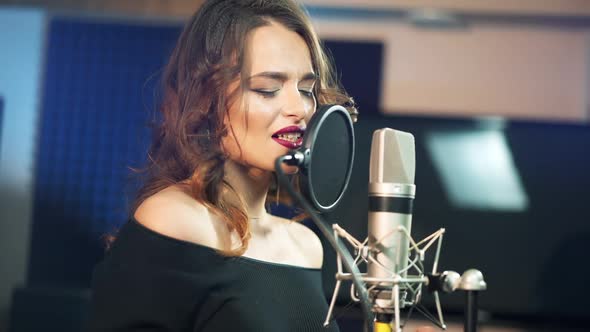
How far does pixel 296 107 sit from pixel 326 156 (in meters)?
0.33

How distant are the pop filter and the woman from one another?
0.48 ft

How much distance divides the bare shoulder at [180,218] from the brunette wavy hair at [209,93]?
0.07 ft

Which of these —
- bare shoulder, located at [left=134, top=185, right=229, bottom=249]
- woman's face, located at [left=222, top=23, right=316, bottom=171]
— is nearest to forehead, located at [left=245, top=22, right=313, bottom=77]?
woman's face, located at [left=222, top=23, right=316, bottom=171]

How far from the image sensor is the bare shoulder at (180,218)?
4.33ft

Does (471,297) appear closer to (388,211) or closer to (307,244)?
(388,211)

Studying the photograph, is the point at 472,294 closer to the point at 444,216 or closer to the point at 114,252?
the point at 114,252

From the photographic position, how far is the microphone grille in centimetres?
106

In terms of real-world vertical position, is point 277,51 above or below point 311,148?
above

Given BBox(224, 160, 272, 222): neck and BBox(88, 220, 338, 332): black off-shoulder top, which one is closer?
BBox(88, 220, 338, 332): black off-shoulder top

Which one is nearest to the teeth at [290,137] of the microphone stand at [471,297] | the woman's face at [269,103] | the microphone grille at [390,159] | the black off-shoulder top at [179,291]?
the woman's face at [269,103]

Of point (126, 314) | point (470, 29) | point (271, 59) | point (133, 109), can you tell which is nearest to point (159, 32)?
point (133, 109)

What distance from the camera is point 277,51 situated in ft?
4.82

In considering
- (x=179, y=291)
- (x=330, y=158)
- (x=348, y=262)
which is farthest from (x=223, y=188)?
(x=348, y=262)

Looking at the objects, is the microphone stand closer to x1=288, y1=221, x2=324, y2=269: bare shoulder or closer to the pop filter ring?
the pop filter ring
